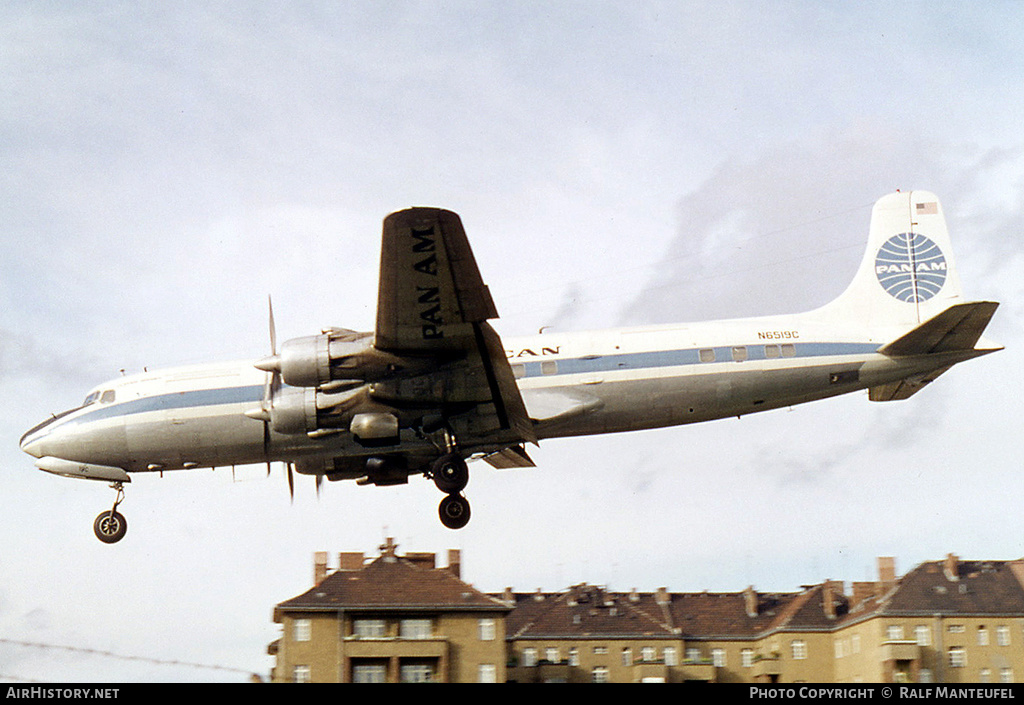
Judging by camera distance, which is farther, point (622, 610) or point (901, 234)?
point (622, 610)

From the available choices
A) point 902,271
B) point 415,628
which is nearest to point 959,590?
point 415,628

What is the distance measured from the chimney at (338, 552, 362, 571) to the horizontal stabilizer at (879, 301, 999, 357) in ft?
78.3

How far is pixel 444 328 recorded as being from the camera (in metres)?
21.8

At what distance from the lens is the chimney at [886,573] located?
50.2 meters

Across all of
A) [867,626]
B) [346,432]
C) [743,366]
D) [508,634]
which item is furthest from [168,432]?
[867,626]

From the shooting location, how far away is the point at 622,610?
49906 mm

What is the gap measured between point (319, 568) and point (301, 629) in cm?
503

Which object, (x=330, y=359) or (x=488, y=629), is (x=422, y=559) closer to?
(x=488, y=629)

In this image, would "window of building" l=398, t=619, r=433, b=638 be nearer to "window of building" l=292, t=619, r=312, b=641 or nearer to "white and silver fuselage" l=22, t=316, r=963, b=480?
"window of building" l=292, t=619, r=312, b=641

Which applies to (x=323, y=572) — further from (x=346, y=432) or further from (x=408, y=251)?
(x=408, y=251)

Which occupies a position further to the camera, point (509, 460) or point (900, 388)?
point (509, 460)

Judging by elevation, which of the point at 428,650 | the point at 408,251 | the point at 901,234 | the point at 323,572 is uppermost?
the point at 901,234

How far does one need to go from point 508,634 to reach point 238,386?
27197mm

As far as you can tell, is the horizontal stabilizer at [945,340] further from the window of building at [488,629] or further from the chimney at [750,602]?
the chimney at [750,602]
